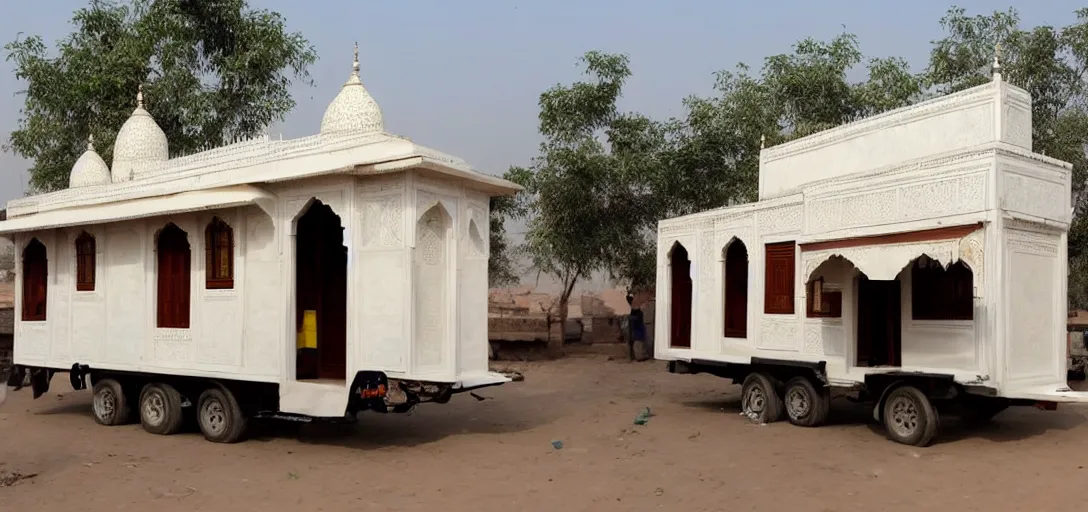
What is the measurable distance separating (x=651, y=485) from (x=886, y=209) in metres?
4.30

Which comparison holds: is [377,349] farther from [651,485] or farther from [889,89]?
[889,89]

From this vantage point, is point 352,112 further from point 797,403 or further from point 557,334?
point 557,334

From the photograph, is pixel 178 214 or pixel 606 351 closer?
pixel 178 214

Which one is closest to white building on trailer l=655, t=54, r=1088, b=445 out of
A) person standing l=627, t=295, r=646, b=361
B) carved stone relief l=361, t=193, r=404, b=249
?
carved stone relief l=361, t=193, r=404, b=249

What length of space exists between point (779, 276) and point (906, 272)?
1786 mm

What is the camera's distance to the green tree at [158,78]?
18.9 meters

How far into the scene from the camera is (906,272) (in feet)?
33.3

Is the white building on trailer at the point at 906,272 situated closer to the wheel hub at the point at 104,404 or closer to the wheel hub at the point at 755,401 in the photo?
the wheel hub at the point at 755,401

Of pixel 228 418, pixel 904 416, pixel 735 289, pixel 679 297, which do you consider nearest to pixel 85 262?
pixel 228 418

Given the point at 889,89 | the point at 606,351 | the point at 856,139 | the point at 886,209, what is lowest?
the point at 606,351

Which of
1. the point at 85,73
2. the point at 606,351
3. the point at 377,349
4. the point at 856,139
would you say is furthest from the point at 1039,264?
the point at 85,73

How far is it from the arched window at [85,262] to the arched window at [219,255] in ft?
7.85

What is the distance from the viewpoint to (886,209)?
31.9 ft

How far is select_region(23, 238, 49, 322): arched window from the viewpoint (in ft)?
41.8
